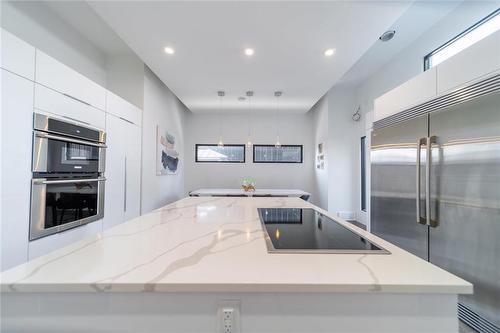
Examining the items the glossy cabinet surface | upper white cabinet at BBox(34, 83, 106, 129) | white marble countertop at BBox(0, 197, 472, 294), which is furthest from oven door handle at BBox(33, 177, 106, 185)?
the glossy cabinet surface

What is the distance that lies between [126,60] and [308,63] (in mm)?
2853

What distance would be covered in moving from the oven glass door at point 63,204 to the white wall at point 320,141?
4.53 m

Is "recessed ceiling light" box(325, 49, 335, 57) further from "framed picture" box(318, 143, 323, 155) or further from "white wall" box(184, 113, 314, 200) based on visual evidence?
"white wall" box(184, 113, 314, 200)

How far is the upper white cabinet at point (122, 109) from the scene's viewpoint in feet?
9.14

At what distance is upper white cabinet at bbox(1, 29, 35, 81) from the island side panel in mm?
1701

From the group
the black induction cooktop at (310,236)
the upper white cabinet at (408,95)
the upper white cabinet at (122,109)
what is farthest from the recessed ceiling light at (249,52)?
the black induction cooktop at (310,236)

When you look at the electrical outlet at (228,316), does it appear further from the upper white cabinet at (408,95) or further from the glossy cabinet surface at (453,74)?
the upper white cabinet at (408,95)

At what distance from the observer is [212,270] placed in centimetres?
74

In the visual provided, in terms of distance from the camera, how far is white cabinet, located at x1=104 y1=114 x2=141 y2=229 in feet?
9.05

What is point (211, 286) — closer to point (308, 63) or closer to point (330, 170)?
point (308, 63)

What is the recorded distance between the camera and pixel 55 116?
1.96 metres

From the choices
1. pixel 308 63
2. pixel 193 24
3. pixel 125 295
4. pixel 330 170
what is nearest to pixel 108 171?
pixel 193 24

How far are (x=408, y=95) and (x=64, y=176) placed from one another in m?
3.13

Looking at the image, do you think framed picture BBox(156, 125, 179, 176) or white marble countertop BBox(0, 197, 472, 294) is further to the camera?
framed picture BBox(156, 125, 179, 176)
